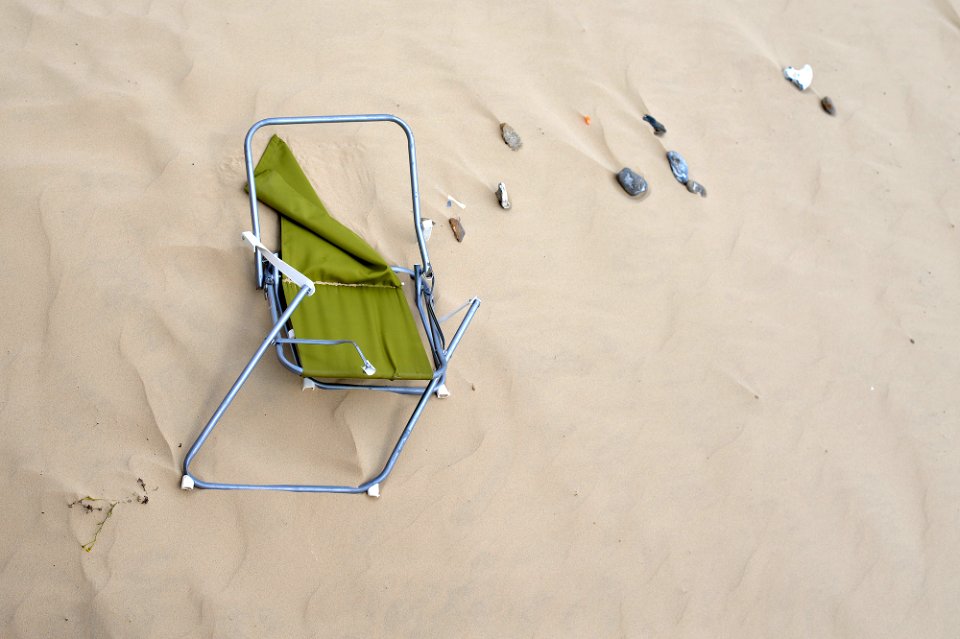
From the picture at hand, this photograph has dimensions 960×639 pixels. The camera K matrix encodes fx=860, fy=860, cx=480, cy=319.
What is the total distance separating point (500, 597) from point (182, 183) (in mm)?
1837

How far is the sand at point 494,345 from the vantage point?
2.59m

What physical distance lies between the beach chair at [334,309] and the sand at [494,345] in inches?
3.7

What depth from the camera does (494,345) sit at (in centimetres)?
321

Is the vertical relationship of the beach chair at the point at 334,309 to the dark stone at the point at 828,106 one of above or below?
below

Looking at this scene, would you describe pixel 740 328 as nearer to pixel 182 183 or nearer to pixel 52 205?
pixel 182 183

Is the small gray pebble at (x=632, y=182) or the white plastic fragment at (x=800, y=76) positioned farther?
the white plastic fragment at (x=800, y=76)

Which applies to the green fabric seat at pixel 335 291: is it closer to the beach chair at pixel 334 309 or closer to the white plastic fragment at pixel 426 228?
the beach chair at pixel 334 309

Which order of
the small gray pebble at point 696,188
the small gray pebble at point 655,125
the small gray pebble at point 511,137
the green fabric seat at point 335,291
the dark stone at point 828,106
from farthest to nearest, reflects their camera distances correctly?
the dark stone at point 828,106, the small gray pebble at point 655,125, the small gray pebble at point 696,188, the small gray pebble at point 511,137, the green fabric seat at point 335,291

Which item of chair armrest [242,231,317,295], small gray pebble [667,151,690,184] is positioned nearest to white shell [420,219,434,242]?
chair armrest [242,231,317,295]

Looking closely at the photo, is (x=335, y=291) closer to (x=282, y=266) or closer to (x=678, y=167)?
(x=282, y=266)

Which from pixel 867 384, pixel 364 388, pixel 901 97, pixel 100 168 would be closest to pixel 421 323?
pixel 364 388

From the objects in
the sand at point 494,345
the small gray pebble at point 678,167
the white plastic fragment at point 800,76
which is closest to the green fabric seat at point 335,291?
the sand at point 494,345

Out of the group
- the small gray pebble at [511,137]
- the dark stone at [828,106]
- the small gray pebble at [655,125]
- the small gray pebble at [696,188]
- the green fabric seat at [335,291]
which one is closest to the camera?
the green fabric seat at [335,291]

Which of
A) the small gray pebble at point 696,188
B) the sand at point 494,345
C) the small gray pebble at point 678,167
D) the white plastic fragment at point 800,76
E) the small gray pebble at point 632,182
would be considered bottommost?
the sand at point 494,345
